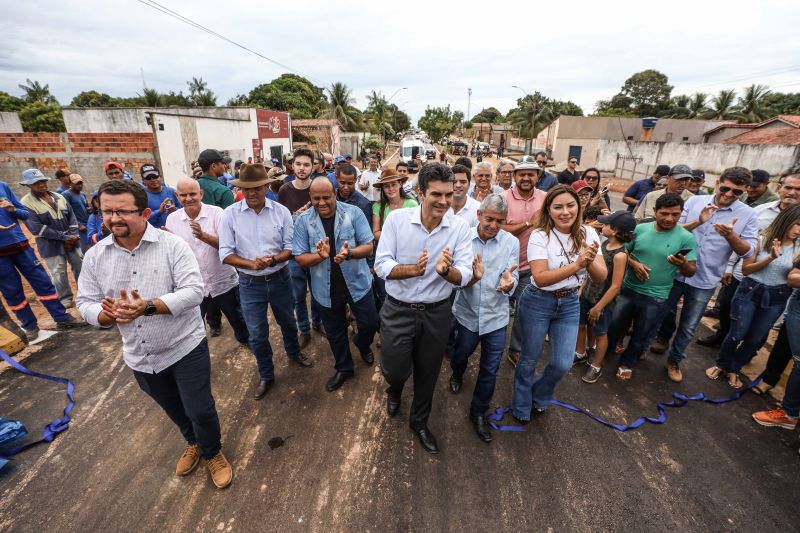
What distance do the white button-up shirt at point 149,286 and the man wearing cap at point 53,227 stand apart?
3.75 m

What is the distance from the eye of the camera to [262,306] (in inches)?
134

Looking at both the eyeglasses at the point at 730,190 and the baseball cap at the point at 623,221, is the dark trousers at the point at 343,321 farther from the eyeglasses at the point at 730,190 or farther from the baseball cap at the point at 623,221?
the eyeglasses at the point at 730,190

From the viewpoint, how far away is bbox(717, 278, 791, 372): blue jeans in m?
3.31

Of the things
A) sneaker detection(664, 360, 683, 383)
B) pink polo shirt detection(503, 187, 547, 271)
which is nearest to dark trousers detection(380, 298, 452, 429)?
pink polo shirt detection(503, 187, 547, 271)

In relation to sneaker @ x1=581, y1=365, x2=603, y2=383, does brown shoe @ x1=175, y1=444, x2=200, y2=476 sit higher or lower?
lower

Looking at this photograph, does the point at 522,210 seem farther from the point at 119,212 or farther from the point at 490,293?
the point at 119,212

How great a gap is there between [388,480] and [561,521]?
1213mm

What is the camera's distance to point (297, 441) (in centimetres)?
295

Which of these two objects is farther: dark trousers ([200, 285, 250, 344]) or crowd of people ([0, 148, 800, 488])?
dark trousers ([200, 285, 250, 344])

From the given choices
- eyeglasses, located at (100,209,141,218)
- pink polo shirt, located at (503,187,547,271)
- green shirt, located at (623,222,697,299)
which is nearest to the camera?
eyeglasses, located at (100,209,141,218)

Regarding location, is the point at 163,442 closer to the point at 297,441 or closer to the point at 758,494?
the point at 297,441

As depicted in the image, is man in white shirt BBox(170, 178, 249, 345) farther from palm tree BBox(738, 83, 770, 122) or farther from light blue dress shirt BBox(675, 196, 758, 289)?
palm tree BBox(738, 83, 770, 122)

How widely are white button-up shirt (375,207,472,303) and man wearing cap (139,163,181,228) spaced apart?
3.29m

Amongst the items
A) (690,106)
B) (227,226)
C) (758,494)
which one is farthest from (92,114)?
(690,106)
